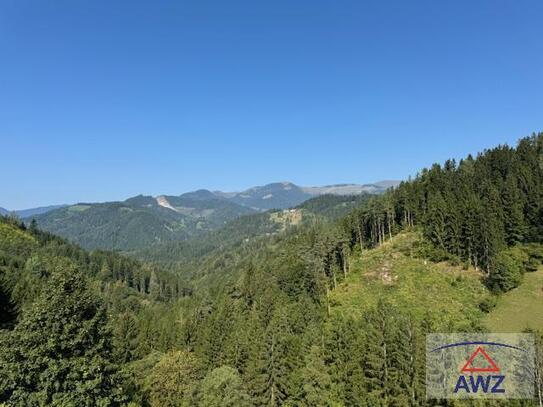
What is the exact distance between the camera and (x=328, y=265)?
11588 cm

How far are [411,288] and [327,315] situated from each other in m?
21.1

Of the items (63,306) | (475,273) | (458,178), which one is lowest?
(475,273)

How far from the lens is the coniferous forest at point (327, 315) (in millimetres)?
30328

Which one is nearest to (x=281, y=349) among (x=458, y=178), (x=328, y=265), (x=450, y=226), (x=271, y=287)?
(x=271, y=287)

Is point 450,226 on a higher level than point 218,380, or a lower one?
higher

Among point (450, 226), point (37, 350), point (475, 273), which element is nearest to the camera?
point (37, 350)

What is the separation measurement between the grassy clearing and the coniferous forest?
43 centimetres

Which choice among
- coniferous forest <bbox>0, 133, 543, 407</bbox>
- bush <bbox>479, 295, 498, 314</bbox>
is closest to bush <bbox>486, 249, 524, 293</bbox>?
coniferous forest <bbox>0, 133, 543, 407</bbox>

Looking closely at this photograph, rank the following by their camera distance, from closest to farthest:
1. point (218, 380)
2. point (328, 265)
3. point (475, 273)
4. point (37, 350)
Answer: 1. point (37, 350)
2. point (218, 380)
3. point (475, 273)
4. point (328, 265)

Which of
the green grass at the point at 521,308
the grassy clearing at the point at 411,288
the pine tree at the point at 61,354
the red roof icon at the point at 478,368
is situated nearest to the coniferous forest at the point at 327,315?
the pine tree at the point at 61,354

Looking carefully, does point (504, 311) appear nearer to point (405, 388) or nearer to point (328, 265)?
point (405, 388)

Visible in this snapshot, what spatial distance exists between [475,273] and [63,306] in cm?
9052

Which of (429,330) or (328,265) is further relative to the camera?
(328,265)

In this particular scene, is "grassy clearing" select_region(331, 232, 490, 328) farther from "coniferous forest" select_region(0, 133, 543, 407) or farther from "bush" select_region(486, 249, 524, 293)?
"bush" select_region(486, 249, 524, 293)
